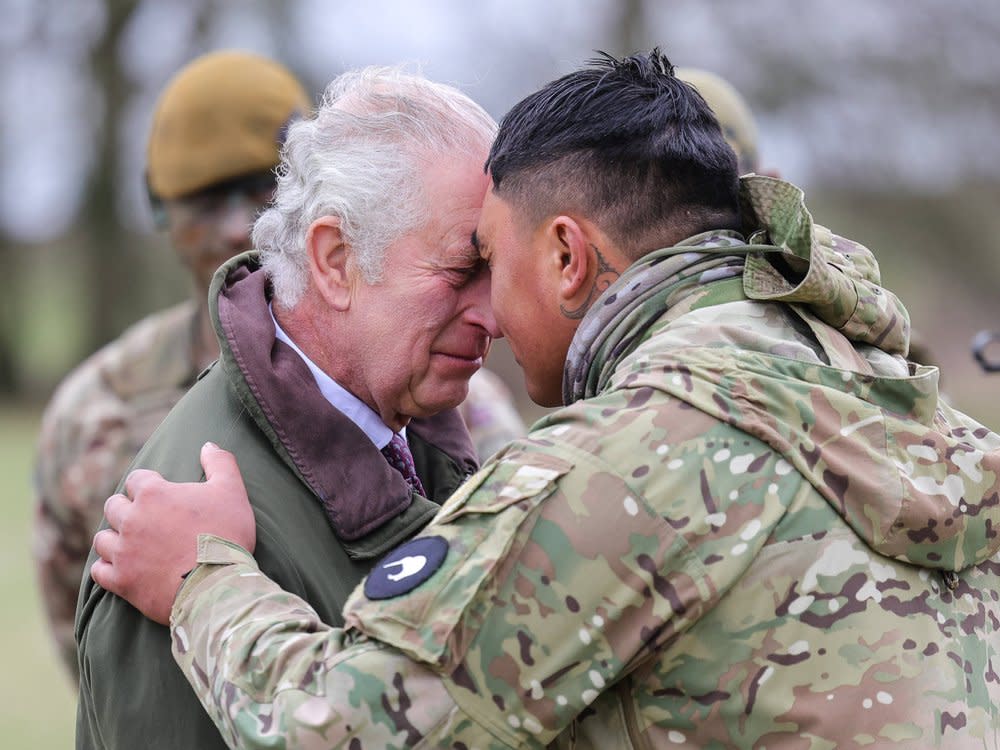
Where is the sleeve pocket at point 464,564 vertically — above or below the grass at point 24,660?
above

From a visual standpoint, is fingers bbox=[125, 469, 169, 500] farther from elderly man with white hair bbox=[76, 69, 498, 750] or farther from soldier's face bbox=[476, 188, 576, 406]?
soldier's face bbox=[476, 188, 576, 406]

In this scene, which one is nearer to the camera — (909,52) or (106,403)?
(106,403)

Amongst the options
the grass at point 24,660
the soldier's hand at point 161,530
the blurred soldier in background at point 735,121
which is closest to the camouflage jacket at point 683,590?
the soldier's hand at point 161,530

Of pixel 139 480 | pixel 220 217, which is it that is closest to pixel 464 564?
pixel 139 480

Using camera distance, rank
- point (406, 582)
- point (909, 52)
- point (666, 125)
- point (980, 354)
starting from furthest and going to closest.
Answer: point (909, 52)
point (980, 354)
point (666, 125)
point (406, 582)

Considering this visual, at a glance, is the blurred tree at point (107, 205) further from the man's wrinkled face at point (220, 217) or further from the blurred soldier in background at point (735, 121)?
the blurred soldier in background at point (735, 121)

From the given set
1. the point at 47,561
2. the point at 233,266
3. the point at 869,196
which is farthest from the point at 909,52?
the point at 233,266

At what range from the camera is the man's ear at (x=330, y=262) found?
9.59 ft

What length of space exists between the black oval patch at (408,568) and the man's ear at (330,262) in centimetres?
94

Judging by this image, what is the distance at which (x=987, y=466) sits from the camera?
7.43 feet

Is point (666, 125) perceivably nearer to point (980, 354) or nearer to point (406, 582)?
point (406, 582)

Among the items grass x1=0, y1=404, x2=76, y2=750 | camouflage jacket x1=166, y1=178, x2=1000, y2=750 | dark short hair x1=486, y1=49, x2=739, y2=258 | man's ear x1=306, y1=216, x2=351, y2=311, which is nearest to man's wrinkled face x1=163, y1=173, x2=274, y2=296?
man's ear x1=306, y1=216, x2=351, y2=311

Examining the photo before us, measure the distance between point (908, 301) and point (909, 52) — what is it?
303cm

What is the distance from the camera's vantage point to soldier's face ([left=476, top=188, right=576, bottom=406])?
8.14 feet
